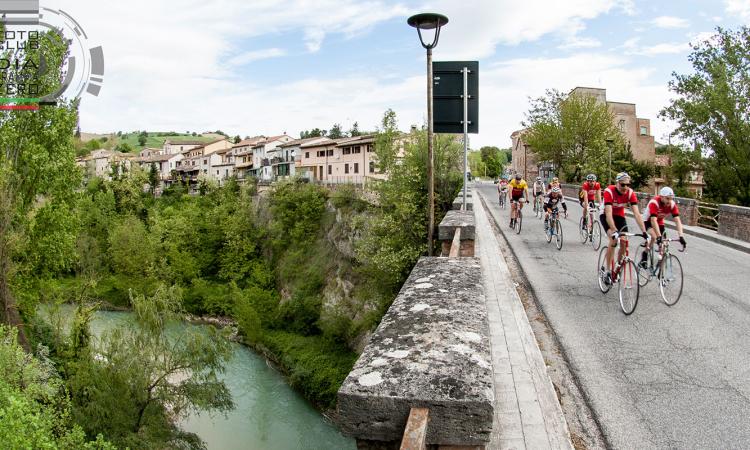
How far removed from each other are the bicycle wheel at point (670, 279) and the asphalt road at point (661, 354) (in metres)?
0.17

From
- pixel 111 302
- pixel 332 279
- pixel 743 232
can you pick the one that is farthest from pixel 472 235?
pixel 111 302

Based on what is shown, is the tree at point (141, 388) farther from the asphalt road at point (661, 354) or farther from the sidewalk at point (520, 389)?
the sidewalk at point (520, 389)

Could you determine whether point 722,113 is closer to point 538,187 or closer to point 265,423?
point 538,187

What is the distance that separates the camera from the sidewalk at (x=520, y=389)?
12.5 ft

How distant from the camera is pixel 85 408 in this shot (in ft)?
64.7

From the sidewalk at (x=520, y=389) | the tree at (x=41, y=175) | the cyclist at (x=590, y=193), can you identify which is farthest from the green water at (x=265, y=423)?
the sidewalk at (x=520, y=389)

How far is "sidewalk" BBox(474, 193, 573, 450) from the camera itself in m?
3.81

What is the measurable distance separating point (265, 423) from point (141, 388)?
8.99 meters

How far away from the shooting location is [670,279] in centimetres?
775

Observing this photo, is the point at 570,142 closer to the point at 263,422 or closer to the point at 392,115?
the point at 392,115

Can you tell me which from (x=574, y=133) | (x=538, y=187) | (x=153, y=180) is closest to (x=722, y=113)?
(x=574, y=133)

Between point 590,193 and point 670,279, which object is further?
point 590,193

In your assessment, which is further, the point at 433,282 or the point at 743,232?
the point at 743,232

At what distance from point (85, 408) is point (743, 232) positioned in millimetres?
23543
